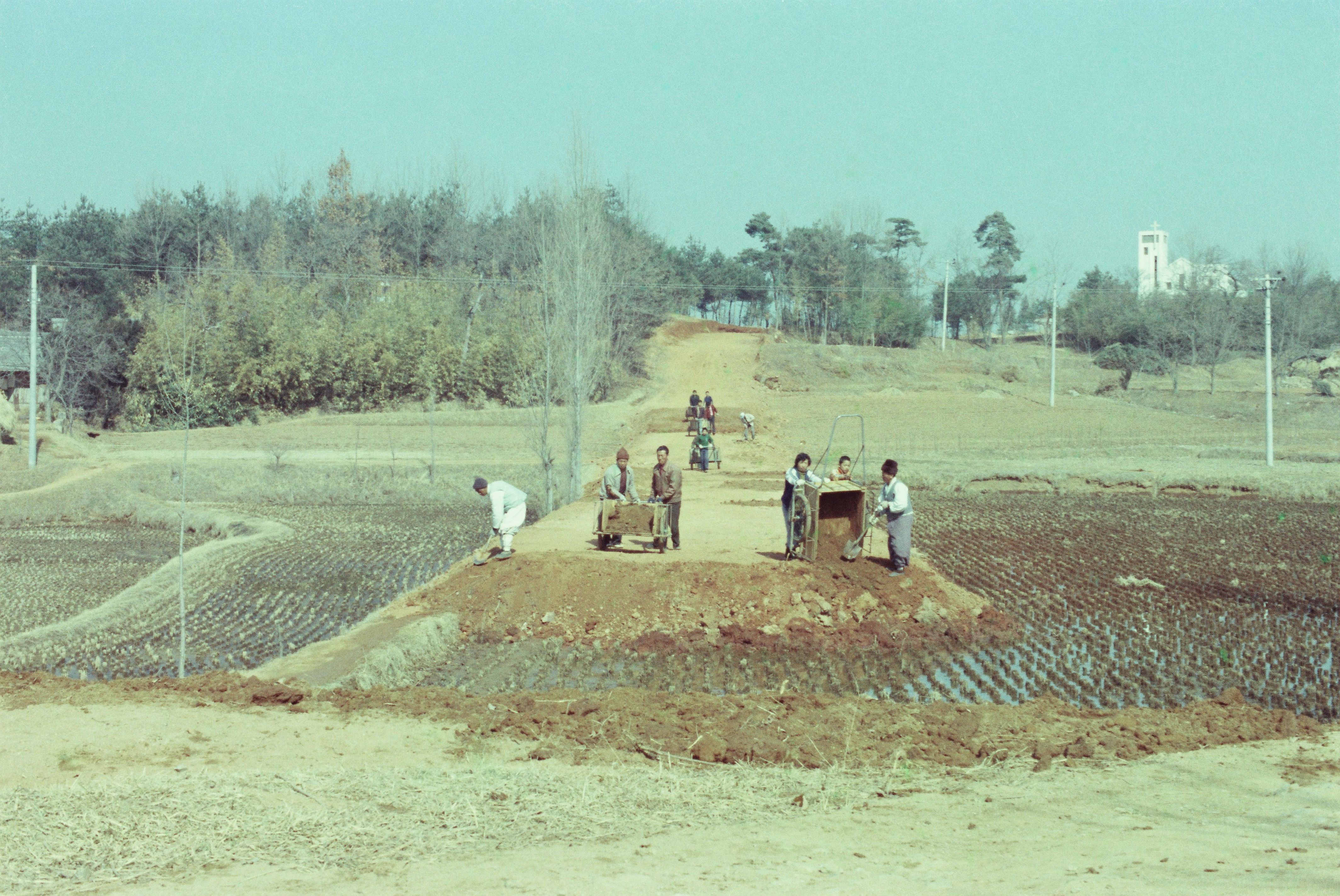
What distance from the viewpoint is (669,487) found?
1443 centimetres

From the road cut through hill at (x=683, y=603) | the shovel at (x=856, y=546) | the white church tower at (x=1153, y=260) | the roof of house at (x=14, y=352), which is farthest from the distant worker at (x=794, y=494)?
the white church tower at (x=1153, y=260)

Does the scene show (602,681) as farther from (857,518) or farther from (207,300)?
(207,300)

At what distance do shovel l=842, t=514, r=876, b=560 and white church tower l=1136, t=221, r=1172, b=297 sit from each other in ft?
298

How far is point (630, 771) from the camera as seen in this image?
23.2 feet

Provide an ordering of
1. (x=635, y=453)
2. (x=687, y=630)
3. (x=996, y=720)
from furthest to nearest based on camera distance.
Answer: (x=635, y=453), (x=687, y=630), (x=996, y=720)

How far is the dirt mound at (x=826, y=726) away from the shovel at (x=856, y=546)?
4509mm

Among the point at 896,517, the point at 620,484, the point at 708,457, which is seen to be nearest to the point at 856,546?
the point at 896,517

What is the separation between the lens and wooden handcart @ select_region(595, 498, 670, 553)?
14.3 m

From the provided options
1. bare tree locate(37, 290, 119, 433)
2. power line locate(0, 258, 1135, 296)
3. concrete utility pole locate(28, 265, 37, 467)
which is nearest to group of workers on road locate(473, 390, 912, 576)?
concrete utility pole locate(28, 265, 37, 467)

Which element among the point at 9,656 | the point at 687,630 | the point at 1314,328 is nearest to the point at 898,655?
the point at 687,630

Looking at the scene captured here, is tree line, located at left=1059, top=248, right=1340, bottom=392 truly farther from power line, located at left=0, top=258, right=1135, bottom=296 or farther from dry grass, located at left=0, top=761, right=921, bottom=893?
dry grass, located at left=0, top=761, right=921, bottom=893

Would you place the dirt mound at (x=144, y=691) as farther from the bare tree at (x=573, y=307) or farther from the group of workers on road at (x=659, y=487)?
the bare tree at (x=573, y=307)

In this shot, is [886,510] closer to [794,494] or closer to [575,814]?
[794,494]

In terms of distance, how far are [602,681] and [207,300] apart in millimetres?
A: 42806
